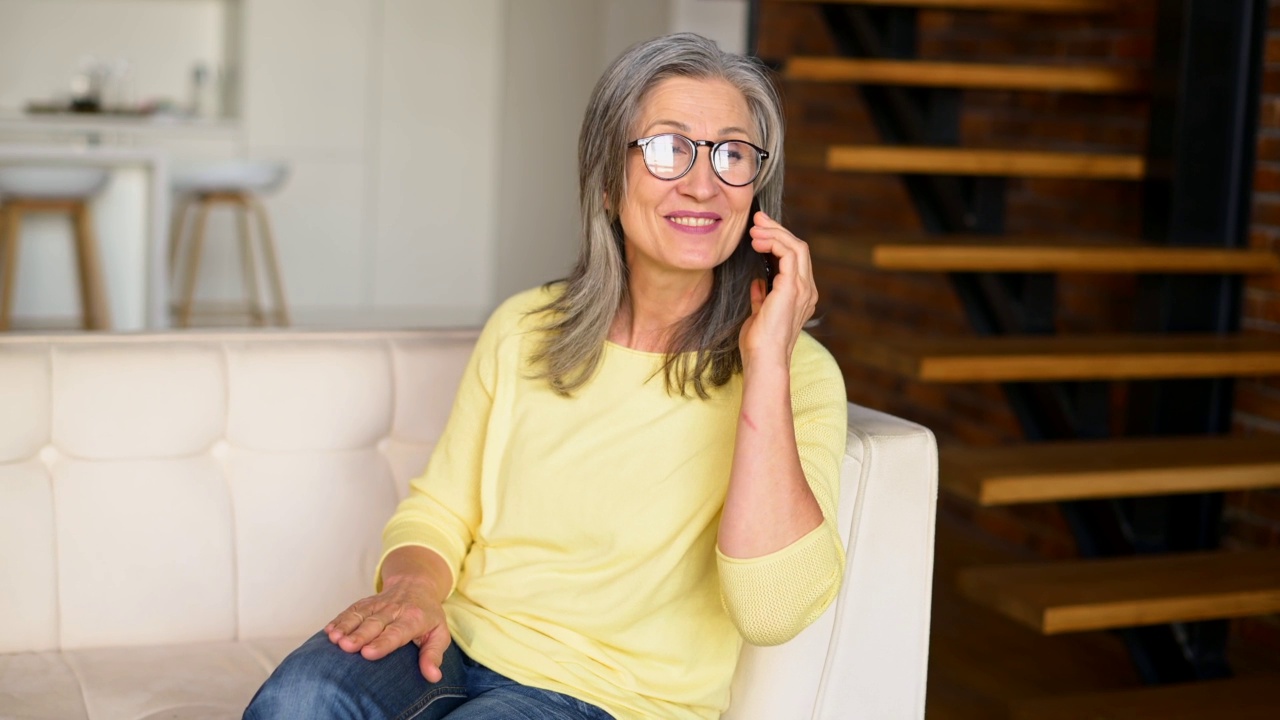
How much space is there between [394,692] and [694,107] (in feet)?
2.48

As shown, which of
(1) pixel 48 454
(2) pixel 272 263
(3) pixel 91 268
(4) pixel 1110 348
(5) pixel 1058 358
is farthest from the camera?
(2) pixel 272 263

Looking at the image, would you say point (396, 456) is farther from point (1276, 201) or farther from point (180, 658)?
point (1276, 201)

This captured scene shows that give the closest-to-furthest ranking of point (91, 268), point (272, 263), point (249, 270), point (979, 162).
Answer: point (979, 162), point (91, 268), point (272, 263), point (249, 270)

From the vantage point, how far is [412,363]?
2.31m

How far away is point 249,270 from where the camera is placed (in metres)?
7.32

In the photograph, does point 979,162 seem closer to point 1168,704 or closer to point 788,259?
point 1168,704

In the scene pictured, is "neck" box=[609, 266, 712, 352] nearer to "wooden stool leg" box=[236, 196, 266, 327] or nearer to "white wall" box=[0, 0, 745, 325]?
"white wall" box=[0, 0, 745, 325]

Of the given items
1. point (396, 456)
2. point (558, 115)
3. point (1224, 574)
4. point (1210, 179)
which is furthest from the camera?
point (558, 115)

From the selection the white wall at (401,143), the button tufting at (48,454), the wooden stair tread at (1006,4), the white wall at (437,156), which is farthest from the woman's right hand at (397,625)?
the white wall at (437,156)

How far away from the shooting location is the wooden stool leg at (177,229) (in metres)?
7.03

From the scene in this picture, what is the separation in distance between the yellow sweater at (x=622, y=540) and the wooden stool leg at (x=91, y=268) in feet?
14.0

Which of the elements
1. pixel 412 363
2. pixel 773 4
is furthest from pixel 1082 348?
pixel 773 4

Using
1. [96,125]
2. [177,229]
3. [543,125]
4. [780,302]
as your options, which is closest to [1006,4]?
[780,302]

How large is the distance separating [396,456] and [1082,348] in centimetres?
156
